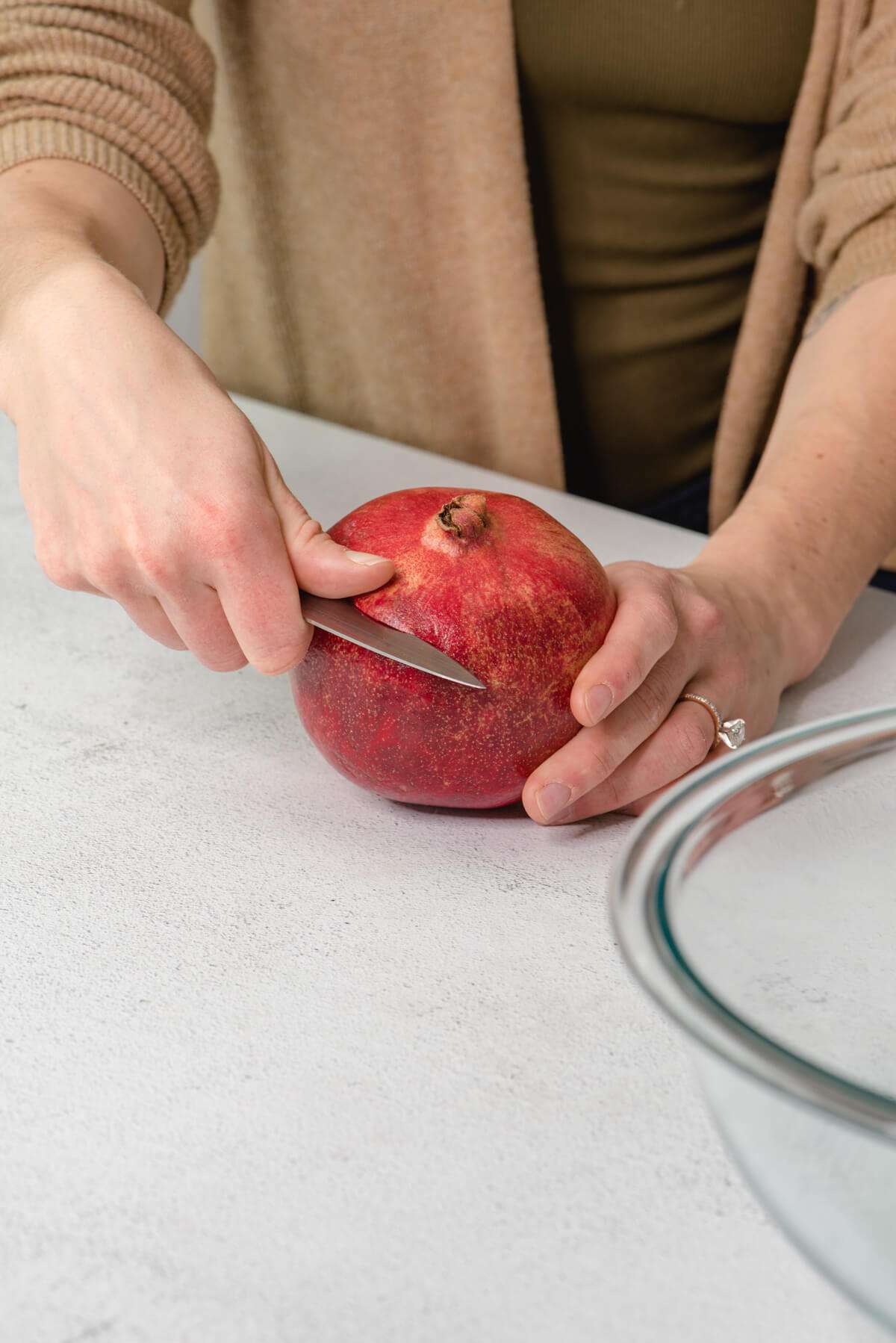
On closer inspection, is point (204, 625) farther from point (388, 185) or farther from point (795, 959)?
point (388, 185)

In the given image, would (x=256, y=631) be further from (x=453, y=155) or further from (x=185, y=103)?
(x=453, y=155)

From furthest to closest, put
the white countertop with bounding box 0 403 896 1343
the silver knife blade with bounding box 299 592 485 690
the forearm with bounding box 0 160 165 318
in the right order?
Result: the forearm with bounding box 0 160 165 318
the silver knife blade with bounding box 299 592 485 690
the white countertop with bounding box 0 403 896 1343

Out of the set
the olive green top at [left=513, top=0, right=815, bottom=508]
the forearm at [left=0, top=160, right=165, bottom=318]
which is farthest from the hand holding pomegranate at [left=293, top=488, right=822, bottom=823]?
the olive green top at [left=513, top=0, right=815, bottom=508]

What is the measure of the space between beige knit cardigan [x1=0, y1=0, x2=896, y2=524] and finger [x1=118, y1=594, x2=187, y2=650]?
398 mm

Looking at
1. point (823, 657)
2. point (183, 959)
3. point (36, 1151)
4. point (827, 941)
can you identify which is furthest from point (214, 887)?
point (823, 657)

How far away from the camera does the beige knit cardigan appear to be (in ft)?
2.91

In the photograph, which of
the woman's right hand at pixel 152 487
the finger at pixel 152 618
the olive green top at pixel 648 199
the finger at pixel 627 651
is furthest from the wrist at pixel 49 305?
the olive green top at pixel 648 199

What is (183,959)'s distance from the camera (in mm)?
534

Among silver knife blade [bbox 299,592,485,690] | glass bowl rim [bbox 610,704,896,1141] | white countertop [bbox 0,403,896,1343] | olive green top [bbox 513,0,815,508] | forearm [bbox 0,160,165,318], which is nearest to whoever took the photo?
glass bowl rim [bbox 610,704,896,1141]

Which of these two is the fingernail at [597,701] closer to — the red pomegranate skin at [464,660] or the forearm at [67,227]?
the red pomegranate skin at [464,660]

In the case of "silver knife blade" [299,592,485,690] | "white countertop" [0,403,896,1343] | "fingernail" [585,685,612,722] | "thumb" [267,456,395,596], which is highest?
"thumb" [267,456,395,596]

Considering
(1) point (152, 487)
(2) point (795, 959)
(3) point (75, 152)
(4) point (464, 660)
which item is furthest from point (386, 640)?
(3) point (75, 152)

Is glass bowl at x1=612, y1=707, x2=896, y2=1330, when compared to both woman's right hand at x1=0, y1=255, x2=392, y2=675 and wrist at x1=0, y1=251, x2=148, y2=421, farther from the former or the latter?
wrist at x1=0, y1=251, x2=148, y2=421

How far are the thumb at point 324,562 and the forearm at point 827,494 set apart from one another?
0.89ft
